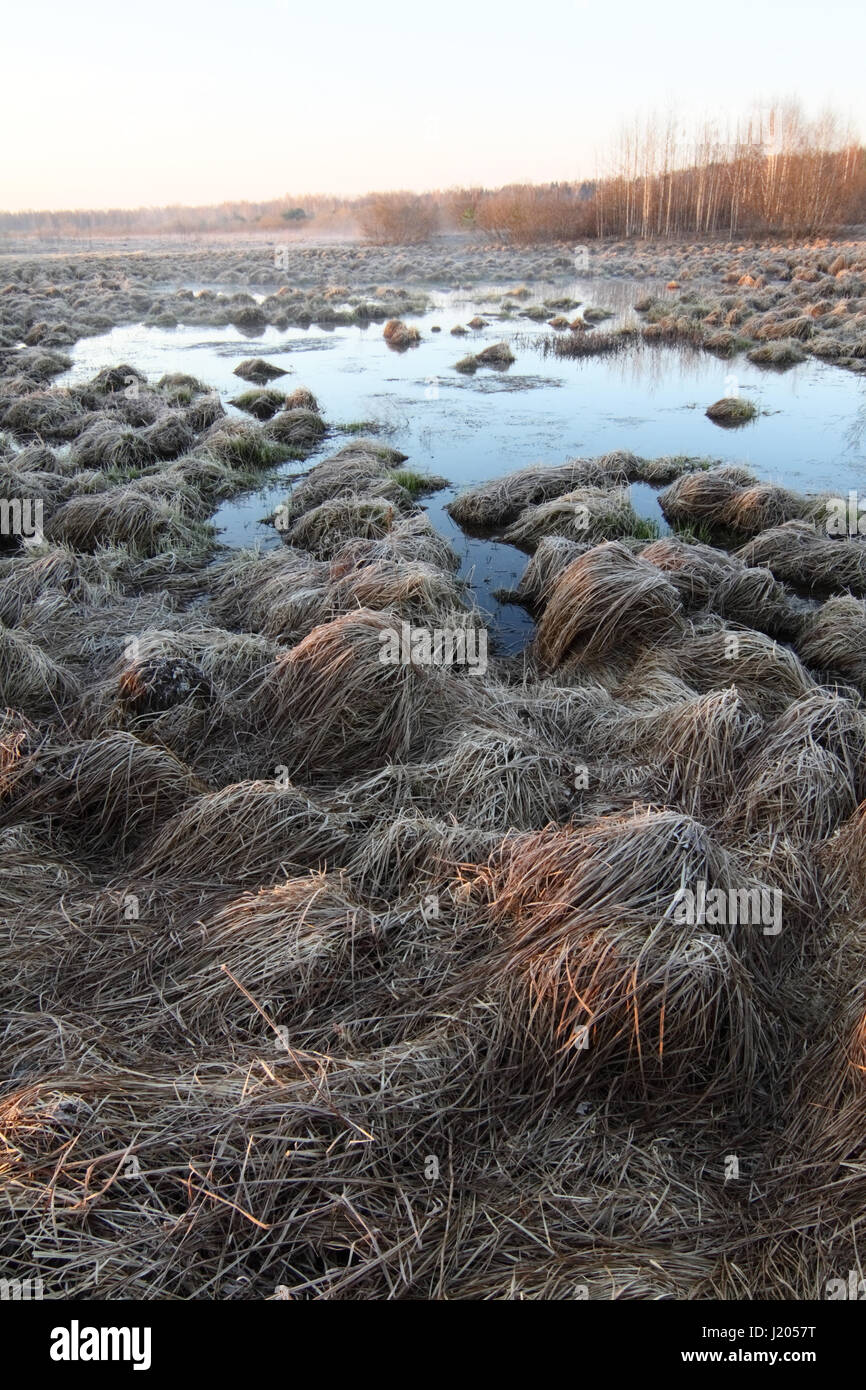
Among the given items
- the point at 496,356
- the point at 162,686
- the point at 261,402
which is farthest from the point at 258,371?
the point at 162,686

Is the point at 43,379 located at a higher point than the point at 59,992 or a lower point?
higher

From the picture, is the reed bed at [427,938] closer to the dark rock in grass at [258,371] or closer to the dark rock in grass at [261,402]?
the dark rock in grass at [261,402]

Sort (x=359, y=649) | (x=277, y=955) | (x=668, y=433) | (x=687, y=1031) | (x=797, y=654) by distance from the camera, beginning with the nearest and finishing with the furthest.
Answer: (x=687, y=1031) → (x=277, y=955) → (x=359, y=649) → (x=797, y=654) → (x=668, y=433)

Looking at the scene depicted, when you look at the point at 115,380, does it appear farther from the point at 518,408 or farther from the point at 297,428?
the point at 518,408

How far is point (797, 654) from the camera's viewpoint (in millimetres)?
5715

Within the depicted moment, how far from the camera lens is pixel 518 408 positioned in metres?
12.0

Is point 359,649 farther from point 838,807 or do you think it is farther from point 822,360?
point 822,360

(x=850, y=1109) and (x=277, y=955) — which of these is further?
(x=277, y=955)

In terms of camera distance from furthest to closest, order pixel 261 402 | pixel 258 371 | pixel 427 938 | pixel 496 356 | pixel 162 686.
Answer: pixel 496 356
pixel 258 371
pixel 261 402
pixel 162 686
pixel 427 938

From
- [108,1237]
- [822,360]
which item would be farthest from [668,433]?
[108,1237]

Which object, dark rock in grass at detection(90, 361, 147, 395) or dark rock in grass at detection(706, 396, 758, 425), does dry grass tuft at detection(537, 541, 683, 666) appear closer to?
dark rock in grass at detection(706, 396, 758, 425)

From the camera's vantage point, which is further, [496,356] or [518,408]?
[496,356]

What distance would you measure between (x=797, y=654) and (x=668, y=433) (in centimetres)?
583

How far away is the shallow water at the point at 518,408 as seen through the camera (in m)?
8.72
